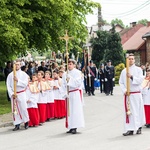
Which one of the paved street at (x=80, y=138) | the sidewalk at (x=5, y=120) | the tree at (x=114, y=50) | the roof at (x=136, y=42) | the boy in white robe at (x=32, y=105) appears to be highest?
the roof at (x=136, y=42)

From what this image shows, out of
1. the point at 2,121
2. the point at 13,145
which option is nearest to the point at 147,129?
the point at 13,145

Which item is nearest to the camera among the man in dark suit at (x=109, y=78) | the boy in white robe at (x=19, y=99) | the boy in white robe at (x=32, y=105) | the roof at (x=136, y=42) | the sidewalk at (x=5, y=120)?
the boy in white robe at (x=19, y=99)

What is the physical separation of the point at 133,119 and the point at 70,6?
12.1m

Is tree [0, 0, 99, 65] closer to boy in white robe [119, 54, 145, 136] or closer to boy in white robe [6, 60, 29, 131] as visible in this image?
boy in white robe [6, 60, 29, 131]

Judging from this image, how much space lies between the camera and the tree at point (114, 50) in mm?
53062

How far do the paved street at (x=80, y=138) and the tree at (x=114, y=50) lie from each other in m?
36.8

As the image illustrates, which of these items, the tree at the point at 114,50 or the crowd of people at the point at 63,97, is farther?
the tree at the point at 114,50

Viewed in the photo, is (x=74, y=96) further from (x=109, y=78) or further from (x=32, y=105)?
(x=109, y=78)

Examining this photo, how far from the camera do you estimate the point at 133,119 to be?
1190cm

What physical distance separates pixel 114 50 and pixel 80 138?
137 feet

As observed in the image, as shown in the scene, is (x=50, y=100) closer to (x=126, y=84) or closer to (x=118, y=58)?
(x=126, y=84)

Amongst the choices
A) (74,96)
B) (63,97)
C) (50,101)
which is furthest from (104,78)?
(74,96)

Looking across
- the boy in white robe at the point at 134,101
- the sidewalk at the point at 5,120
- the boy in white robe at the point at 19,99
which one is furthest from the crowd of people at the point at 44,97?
the boy in white robe at the point at 134,101

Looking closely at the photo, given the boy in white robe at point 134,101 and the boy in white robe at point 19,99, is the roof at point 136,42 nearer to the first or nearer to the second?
the boy in white robe at point 19,99
